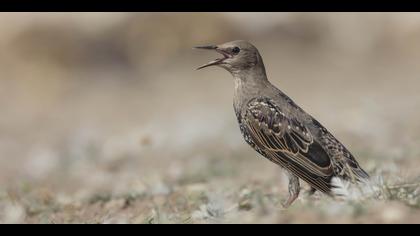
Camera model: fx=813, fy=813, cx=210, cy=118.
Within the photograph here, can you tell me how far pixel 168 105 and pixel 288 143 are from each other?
10974 mm

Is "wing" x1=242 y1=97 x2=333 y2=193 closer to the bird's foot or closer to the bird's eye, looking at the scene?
the bird's foot

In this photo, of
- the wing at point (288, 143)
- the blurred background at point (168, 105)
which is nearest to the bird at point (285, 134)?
the wing at point (288, 143)

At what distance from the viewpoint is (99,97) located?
770 inches

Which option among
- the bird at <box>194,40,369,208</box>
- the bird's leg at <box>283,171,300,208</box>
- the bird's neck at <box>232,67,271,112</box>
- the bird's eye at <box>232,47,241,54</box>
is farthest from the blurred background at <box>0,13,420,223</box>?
the bird's eye at <box>232,47,241,54</box>

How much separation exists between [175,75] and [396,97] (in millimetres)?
6143

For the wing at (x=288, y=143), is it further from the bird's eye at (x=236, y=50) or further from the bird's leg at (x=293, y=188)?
the bird's eye at (x=236, y=50)

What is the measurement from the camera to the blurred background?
29.8ft

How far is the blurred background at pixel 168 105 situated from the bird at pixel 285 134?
490 millimetres

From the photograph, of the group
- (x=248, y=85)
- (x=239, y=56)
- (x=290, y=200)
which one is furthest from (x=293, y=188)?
(x=239, y=56)

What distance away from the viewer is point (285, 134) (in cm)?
754

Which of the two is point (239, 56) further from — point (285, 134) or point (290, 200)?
point (290, 200)

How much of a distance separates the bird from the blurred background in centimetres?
49

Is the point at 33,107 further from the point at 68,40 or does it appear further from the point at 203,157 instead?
the point at 203,157
